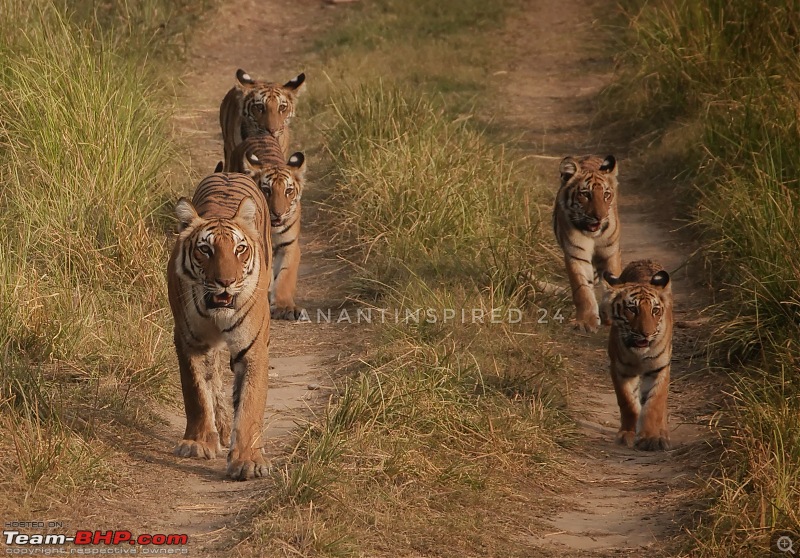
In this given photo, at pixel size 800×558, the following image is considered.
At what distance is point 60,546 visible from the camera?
4230 millimetres

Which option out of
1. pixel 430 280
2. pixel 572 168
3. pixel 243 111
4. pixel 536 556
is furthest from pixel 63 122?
pixel 536 556

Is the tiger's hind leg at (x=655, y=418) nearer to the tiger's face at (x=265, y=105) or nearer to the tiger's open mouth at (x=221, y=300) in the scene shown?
the tiger's open mouth at (x=221, y=300)

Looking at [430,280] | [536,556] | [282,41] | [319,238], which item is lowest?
[282,41]

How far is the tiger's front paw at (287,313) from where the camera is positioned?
7.05 metres

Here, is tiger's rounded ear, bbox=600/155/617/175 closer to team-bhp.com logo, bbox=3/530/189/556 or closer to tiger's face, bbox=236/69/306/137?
tiger's face, bbox=236/69/306/137

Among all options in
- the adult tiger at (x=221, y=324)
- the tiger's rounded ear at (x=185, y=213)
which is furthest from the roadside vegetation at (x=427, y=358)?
the tiger's rounded ear at (x=185, y=213)

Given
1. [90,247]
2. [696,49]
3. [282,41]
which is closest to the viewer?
[90,247]

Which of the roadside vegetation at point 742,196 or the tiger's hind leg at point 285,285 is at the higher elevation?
the roadside vegetation at point 742,196

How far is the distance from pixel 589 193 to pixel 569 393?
136cm

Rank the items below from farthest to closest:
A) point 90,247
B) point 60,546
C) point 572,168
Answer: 1. point 572,168
2. point 90,247
3. point 60,546

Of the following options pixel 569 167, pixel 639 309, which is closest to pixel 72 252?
pixel 569 167

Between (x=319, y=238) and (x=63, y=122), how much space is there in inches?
72.0

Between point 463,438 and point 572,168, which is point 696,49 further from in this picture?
point 463,438

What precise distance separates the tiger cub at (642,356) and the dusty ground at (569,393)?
117mm
